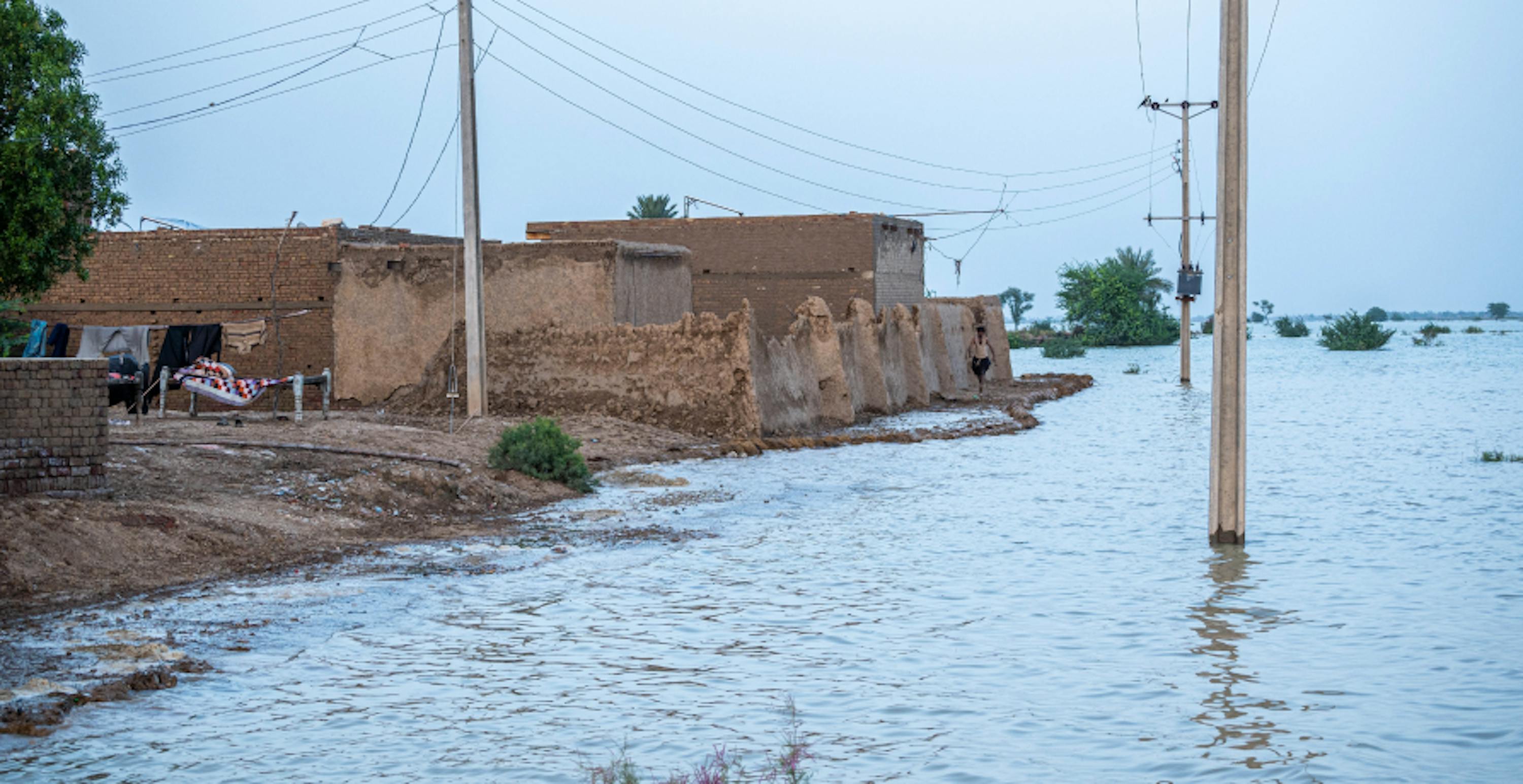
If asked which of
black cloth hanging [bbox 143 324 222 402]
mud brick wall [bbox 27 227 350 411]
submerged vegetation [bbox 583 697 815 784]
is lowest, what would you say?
submerged vegetation [bbox 583 697 815 784]

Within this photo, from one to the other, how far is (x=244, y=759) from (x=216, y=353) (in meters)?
15.0

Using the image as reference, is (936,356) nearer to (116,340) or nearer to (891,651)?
(116,340)

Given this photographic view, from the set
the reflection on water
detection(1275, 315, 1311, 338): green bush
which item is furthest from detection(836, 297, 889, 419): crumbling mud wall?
detection(1275, 315, 1311, 338): green bush

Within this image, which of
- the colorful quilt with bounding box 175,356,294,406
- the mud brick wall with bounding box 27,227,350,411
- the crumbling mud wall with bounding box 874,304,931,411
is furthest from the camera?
the crumbling mud wall with bounding box 874,304,931,411

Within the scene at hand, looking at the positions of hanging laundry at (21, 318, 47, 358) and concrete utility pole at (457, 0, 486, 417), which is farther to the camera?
concrete utility pole at (457, 0, 486, 417)

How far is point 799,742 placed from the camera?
6.11 metres

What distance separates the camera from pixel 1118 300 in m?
81.9

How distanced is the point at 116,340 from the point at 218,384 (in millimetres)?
3894

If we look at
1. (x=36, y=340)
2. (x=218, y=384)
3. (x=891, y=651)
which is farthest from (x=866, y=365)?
(x=891, y=651)

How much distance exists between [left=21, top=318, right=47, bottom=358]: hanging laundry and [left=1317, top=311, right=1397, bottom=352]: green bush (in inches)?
2820

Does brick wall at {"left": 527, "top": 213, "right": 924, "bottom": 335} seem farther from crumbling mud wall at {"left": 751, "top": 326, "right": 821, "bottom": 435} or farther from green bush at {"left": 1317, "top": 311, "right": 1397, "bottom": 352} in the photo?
green bush at {"left": 1317, "top": 311, "right": 1397, "bottom": 352}

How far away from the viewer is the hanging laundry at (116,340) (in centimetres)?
1903

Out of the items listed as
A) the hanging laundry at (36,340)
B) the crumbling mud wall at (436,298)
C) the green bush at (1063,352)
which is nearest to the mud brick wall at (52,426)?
the hanging laundry at (36,340)

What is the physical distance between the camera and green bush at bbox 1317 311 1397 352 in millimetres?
76938
